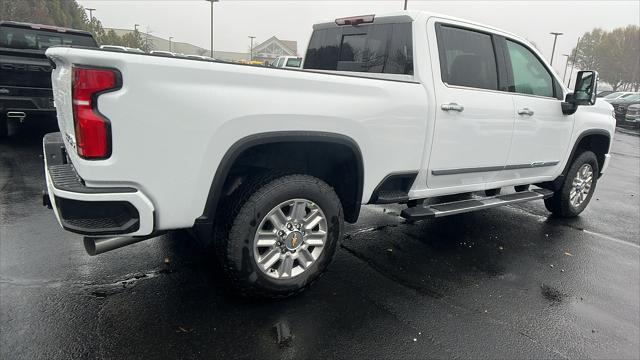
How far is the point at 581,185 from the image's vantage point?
5.60 metres

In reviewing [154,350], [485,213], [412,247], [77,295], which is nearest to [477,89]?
[412,247]

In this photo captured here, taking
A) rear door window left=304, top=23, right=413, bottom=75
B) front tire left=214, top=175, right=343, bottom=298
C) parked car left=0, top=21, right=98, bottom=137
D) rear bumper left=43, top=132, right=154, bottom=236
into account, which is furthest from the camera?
parked car left=0, top=21, right=98, bottom=137

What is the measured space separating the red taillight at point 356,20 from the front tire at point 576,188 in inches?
126

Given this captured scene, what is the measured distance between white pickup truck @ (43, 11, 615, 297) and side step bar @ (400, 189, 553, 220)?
26mm

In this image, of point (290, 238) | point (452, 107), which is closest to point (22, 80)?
point (290, 238)

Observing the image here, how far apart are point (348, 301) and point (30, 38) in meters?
7.22

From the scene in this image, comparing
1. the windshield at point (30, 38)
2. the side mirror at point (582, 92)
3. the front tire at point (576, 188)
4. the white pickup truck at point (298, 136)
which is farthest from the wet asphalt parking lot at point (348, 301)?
the windshield at point (30, 38)

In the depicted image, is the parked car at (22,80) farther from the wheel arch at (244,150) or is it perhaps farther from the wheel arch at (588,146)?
the wheel arch at (588,146)

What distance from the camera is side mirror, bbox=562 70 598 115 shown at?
15.3 feet

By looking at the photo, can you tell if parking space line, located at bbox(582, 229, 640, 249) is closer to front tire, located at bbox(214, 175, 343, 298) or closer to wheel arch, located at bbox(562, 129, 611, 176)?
wheel arch, located at bbox(562, 129, 611, 176)

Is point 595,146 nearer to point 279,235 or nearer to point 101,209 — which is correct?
point 279,235

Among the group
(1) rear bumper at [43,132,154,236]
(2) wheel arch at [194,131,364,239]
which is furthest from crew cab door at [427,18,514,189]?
(1) rear bumper at [43,132,154,236]

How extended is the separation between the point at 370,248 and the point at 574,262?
6.44 feet

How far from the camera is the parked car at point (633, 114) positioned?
20847 mm
